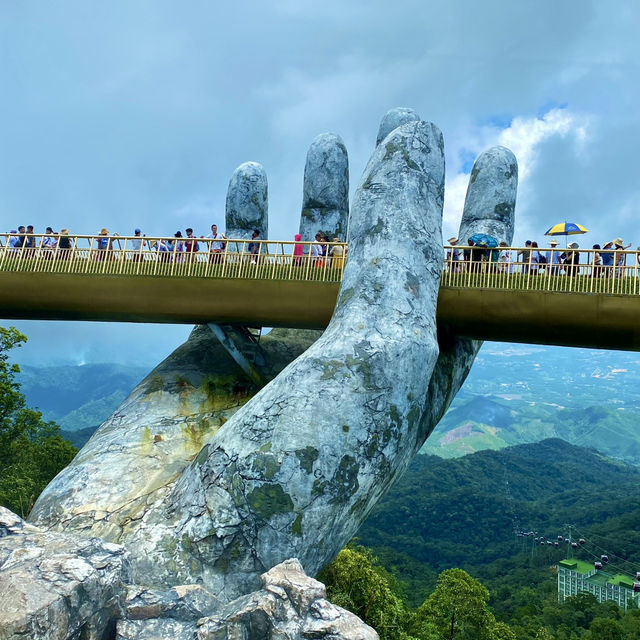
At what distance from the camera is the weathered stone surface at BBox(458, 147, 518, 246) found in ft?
62.1

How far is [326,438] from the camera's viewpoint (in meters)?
11.1

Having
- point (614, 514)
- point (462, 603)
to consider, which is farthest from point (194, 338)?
point (614, 514)

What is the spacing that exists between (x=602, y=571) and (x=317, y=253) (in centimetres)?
6979

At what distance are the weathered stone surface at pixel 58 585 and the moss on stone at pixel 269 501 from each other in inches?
131

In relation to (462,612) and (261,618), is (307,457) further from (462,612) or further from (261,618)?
(462,612)

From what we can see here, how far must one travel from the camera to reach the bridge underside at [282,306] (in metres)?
13.7

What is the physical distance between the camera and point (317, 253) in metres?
Answer: 15.6

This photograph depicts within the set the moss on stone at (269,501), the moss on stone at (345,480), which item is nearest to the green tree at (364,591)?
the moss on stone at (345,480)

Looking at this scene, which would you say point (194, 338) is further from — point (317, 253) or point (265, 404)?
point (265, 404)

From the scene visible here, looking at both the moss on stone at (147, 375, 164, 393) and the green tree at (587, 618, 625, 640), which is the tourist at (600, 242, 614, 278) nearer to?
the moss on stone at (147, 375, 164, 393)

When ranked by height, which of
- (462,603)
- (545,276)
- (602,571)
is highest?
(545,276)

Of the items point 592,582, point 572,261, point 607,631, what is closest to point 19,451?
point 572,261

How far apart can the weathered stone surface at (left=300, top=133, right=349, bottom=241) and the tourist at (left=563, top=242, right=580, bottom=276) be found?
9.51 metres

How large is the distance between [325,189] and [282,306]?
7910mm
